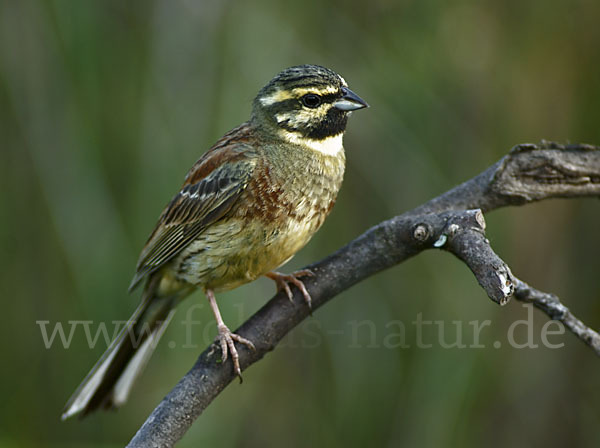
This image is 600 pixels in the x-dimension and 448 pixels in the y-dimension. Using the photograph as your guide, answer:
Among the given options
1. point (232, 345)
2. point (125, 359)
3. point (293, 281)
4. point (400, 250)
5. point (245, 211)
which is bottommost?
point (125, 359)

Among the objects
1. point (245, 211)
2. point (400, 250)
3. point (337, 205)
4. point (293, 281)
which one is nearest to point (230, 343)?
point (293, 281)

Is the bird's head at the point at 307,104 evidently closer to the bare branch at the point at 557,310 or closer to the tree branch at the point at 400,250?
the tree branch at the point at 400,250

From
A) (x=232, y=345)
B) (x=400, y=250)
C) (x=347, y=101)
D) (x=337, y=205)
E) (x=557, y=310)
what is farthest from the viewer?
(x=337, y=205)

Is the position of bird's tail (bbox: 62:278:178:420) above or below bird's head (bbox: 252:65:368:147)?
below

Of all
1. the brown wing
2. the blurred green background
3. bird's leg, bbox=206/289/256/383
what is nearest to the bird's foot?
bird's leg, bbox=206/289/256/383

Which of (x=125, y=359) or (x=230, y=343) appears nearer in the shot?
(x=230, y=343)

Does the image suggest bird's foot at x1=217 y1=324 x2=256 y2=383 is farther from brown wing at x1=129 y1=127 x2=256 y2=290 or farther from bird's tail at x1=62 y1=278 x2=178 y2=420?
bird's tail at x1=62 y1=278 x2=178 y2=420

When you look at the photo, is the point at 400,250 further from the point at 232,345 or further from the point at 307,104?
the point at 307,104

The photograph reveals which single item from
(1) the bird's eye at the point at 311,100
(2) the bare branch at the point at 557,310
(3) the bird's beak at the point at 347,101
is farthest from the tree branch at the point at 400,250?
(1) the bird's eye at the point at 311,100

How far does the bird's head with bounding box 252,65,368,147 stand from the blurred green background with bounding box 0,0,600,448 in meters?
0.39

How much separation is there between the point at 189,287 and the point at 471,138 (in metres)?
1.84

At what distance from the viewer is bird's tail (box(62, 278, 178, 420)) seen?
10.4 ft

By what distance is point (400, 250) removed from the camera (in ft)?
8.31

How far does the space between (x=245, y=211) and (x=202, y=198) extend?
→ 287mm
